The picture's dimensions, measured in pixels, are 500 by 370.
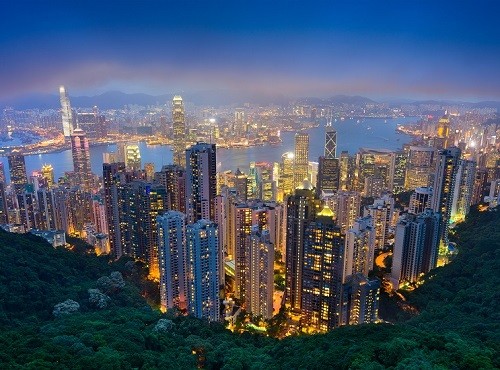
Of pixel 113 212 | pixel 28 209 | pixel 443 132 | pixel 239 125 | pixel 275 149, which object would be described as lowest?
pixel 28 209

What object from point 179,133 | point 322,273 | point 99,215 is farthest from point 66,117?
point 322,273

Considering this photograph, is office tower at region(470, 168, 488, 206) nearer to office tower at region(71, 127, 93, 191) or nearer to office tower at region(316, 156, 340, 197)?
office tower at region(316, 156, 340, 197)

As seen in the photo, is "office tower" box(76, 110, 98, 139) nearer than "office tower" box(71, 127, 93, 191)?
No

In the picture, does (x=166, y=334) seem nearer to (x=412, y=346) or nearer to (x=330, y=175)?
(x=412, y=346)

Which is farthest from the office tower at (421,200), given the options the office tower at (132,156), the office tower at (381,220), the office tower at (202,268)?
the office tower at (132,156)

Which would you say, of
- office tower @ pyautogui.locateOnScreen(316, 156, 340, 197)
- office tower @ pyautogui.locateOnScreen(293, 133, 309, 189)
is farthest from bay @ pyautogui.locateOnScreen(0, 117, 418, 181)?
office tower @ pyautogui.locateOnScreen(316, 156, 340, 197)

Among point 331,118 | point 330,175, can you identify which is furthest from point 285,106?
point 331,118

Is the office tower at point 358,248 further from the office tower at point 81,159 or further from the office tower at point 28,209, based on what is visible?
the office tower at point 81,159

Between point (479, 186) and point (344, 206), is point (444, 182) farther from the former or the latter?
point (479, 186)
